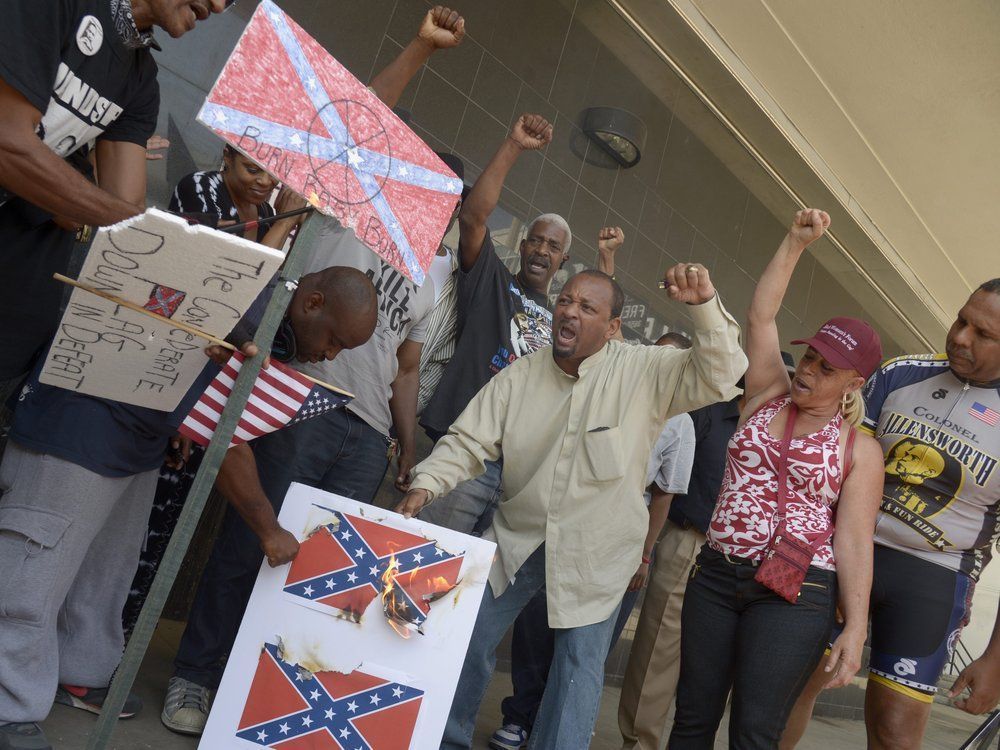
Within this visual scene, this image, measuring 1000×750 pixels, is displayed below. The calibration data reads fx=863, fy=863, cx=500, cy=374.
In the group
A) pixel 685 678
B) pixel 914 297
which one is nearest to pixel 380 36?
pixel 685 678

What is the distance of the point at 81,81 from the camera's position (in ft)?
6.88

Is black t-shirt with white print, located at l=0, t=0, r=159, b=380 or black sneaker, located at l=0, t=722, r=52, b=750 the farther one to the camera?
black sneaker, located at l=0, t=722, r=52, b=750

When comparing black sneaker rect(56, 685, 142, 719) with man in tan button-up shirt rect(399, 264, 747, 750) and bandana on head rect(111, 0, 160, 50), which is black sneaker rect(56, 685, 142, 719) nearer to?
man in tan button-up shirt rect(399, 264, 747, 750)

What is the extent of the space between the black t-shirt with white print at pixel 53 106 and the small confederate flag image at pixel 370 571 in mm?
951

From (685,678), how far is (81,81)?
7.68 feet

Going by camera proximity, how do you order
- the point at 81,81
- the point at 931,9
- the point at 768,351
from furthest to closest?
the point at 931,9 → the point at 768,351 → the point at 81,81

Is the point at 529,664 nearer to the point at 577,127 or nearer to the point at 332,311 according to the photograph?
the point at 332,311

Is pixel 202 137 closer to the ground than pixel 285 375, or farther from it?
farther from it

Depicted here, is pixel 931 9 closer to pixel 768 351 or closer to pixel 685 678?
pixel 768 351

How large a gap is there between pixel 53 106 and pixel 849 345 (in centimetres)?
225

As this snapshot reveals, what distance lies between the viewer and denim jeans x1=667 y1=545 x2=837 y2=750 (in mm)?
2420

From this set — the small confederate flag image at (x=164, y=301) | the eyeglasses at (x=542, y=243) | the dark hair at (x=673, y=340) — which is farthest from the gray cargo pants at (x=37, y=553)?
the dark hair at (x=673, y=340)

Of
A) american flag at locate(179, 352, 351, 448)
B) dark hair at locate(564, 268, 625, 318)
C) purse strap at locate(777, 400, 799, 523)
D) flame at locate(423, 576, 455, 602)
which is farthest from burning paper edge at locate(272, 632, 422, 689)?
dark hair at locate(564, 268, 625, 318)

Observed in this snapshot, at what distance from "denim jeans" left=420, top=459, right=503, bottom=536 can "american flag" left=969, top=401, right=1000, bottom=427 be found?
1.76 m
